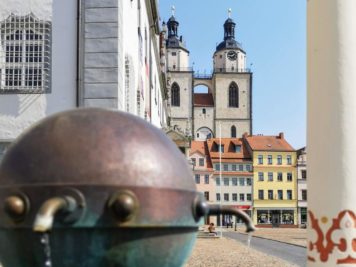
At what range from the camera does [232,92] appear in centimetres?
11525

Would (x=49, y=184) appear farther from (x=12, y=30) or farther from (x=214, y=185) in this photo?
(x=214, y=185)

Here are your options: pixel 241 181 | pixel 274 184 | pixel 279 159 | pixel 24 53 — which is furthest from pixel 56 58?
pixel 274 184

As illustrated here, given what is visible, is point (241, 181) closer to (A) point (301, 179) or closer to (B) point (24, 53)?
(A) point (301, 179)

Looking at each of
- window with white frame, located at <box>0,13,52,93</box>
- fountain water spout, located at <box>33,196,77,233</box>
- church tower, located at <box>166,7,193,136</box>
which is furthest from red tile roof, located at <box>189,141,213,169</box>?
Answer: fountain water spout, located at <box>33,196,77,233</box>

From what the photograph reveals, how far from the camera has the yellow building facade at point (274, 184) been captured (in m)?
86.4

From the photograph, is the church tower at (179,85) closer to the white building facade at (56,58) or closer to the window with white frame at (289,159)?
the window with white frame at (289,159)

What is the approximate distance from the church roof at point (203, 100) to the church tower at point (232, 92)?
59.4 inches

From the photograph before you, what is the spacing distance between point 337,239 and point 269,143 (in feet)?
271

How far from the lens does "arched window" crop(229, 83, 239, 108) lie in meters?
114

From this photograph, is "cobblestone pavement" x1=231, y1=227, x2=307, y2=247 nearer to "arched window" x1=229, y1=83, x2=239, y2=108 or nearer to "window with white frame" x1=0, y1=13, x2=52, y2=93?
"window with white frame" x1=0, y1=13, x2=52, y2=93

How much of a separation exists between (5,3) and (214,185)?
68.1 metres

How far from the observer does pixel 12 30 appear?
16578mm

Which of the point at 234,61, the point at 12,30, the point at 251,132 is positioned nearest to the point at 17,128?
the point at 12,30

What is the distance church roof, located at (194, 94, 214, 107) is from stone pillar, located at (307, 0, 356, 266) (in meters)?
107
